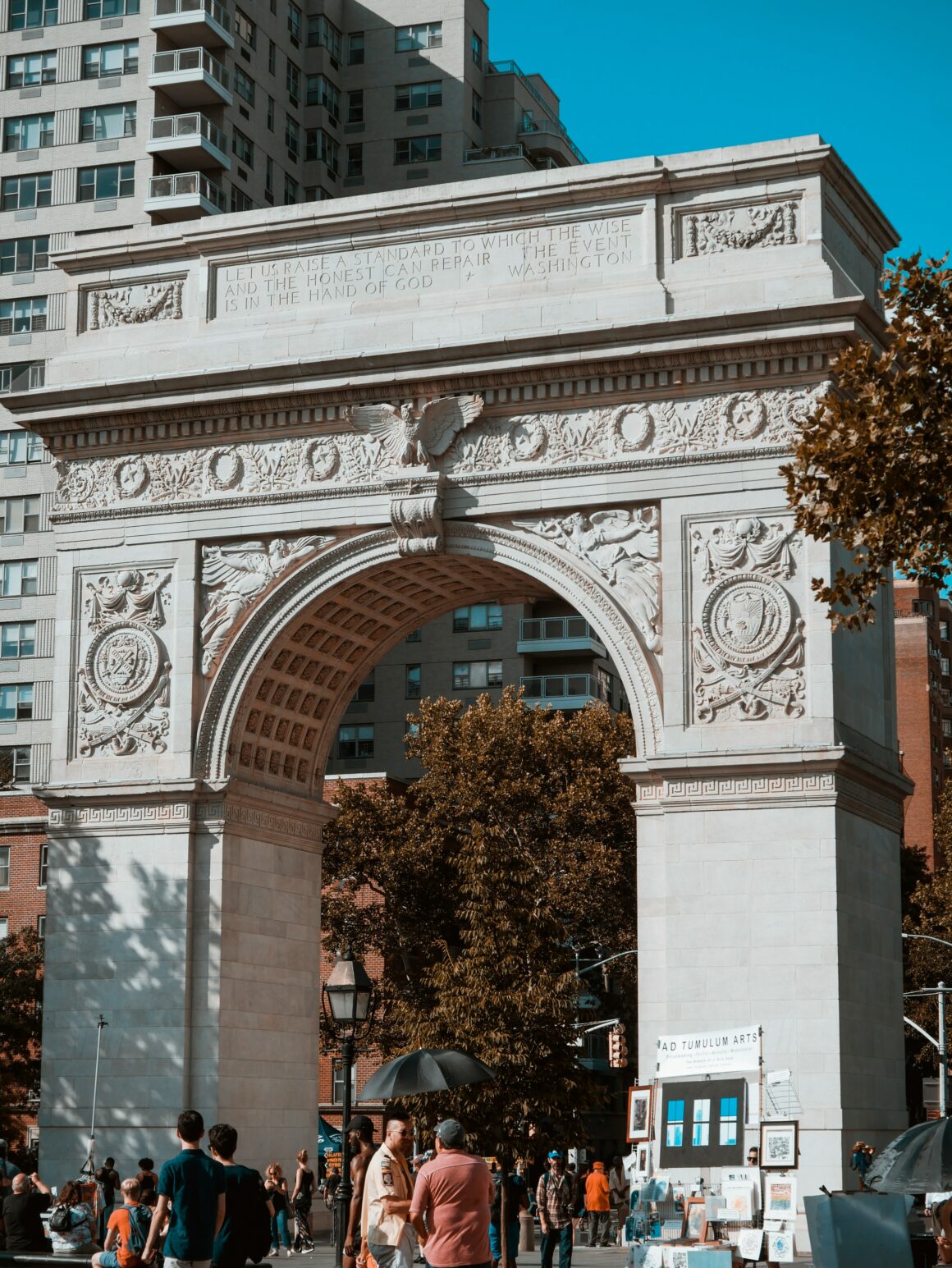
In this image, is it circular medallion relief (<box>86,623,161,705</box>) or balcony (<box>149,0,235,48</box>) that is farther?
balcony (<box>149,0,235,48</box>)

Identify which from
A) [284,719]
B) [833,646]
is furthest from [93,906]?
[833,646]

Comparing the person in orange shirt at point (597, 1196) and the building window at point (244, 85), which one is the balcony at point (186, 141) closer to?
the building window at point (244, 85)

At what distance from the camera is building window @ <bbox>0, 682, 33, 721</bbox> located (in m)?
63.5

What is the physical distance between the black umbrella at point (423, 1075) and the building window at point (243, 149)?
167ft

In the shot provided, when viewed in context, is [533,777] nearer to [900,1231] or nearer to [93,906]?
[93,906]

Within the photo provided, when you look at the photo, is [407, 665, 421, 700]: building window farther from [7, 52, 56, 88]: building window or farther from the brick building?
→ the brick building

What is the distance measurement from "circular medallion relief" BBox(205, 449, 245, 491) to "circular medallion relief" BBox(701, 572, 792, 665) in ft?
26.5

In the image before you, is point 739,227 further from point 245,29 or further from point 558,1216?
point 245,29

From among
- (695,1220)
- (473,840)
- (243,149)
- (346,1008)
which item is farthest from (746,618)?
(243,149)

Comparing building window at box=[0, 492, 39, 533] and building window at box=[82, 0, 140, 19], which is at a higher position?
building window at box=[82, 0, 140, 19]

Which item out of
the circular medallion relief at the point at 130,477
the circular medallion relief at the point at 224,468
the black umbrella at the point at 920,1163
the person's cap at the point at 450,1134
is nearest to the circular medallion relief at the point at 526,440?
the circular medallion relief at the point at 224,468

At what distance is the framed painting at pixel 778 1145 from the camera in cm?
2117

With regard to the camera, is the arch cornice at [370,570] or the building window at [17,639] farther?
the building window at [17,639]

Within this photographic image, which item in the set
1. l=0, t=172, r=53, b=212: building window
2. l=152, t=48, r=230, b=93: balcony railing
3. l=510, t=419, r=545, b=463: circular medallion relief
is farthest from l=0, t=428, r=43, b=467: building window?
l=510, t=419, r=545, b=463: circular medallion relief
